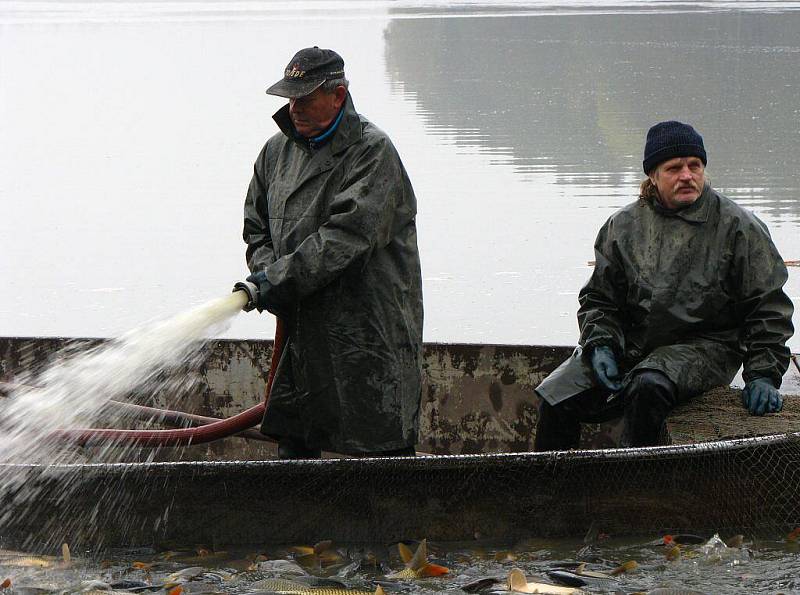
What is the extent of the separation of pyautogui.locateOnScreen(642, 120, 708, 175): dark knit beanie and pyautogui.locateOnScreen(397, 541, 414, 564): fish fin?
5.57 feet

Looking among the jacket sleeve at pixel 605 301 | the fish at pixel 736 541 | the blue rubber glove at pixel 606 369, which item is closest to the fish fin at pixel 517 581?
the fish at pixel 736 541

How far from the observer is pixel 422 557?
4.45 metres

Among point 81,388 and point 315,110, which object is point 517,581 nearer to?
point 315,110

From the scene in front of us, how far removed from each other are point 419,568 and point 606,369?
1.05m

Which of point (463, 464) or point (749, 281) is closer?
point (463, 464)

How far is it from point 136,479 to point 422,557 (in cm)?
101

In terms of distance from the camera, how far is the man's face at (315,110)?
4.59m

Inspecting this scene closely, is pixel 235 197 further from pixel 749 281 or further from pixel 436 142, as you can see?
pixel 749 281

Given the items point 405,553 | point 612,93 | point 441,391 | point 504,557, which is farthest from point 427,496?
point 612,93

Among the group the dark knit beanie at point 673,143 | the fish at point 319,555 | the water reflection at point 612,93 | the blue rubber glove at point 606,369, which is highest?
the water reflection at point 612,93

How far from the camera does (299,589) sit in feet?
13.8

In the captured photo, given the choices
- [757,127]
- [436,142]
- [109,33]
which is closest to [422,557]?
[436,142]

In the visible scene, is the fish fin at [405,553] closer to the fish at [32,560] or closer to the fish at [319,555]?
the fish at [319,555]

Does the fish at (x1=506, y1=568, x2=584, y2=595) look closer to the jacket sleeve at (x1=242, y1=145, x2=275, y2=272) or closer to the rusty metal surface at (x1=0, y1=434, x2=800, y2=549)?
the rusty metal surface at (x1=0, y1=434, x2=800, y2=549)
